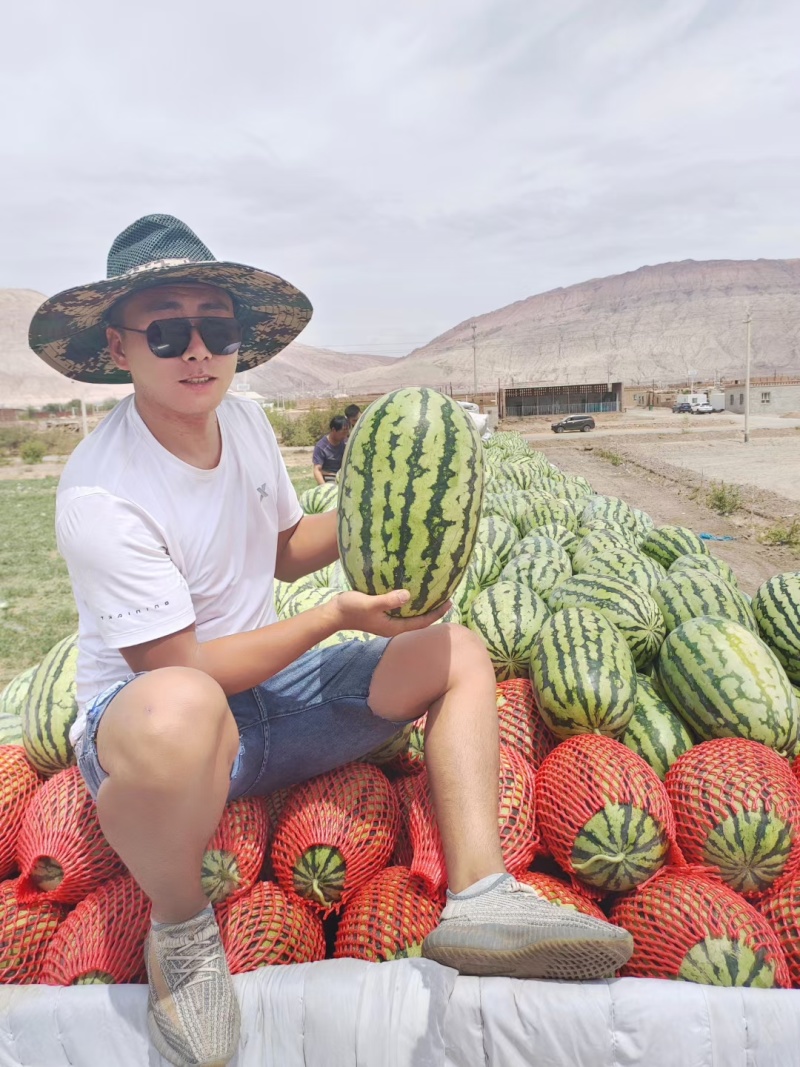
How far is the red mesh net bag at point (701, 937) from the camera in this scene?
1.95m

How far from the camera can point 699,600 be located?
3461mm

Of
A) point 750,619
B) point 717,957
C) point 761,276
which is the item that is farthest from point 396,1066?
point 761,276

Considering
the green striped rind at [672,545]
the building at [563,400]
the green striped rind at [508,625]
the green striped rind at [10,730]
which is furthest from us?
the building at [563,400]

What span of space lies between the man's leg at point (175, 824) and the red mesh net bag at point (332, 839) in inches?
15.3

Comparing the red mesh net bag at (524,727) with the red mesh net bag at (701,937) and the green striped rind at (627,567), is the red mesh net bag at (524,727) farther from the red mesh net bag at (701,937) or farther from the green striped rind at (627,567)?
the green striped rind at (627,567)

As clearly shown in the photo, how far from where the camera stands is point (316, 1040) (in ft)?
5.92

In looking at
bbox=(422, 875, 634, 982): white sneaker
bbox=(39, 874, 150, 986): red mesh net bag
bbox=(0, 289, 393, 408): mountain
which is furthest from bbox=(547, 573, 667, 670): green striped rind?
bbox=(0, 289, 393, 408): mountain

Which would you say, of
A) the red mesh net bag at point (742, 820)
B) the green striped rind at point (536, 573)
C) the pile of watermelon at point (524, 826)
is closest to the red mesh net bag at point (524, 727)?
the pile of watermelon at point (524, 826)

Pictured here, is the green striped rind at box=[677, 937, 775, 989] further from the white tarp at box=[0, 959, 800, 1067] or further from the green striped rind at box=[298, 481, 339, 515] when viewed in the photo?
the green striped rind at box=[298, 481, 339, 515]

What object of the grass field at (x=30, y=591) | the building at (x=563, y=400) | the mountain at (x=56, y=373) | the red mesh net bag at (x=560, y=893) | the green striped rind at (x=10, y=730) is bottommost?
the grass field at (x=30, y=591)

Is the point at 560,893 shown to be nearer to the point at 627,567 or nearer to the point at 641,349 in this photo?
the point at 627,567

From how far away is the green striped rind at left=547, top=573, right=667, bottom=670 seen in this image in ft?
10.6

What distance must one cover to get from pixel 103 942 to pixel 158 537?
1132mm

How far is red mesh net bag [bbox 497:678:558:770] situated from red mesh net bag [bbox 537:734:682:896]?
316 mm
